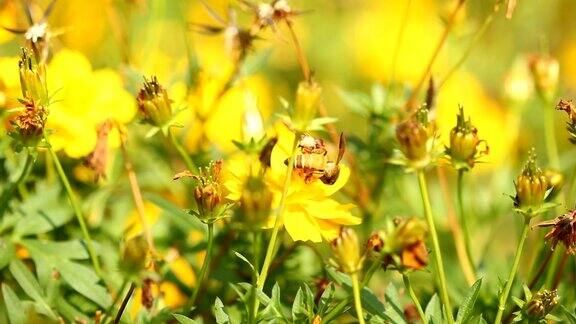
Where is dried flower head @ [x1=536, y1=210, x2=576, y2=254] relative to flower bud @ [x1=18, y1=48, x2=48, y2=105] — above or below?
below

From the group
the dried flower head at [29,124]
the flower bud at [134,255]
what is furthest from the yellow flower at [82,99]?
the flower bud at [134,255]

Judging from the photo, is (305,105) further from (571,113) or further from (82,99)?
(82,99)

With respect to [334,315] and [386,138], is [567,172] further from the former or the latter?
[334,315]

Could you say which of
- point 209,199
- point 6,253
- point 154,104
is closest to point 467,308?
point 209,199

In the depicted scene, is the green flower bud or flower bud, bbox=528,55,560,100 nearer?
the green flower bud

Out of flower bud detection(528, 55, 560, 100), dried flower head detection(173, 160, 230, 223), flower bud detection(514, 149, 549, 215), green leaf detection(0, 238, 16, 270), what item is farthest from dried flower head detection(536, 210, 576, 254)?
green leaf detection(0, 238, 16, 270)

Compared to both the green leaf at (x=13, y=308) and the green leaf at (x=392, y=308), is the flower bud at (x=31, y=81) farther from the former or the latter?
the green leaf at (x=392, y=308)

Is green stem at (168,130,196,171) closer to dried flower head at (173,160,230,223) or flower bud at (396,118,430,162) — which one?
dried flower head at (173,160,230,223)
